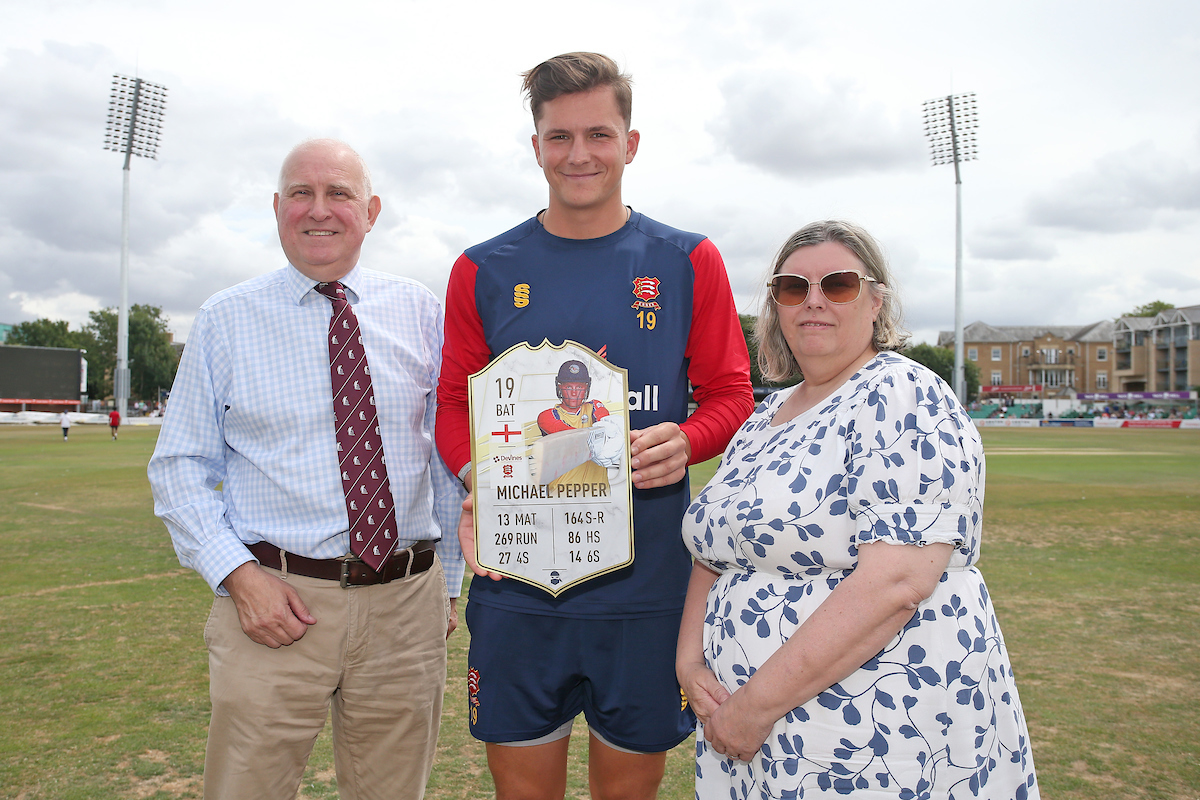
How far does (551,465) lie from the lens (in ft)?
7.73

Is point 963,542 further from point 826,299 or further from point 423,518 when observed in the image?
point 423,518

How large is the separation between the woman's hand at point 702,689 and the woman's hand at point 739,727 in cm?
4

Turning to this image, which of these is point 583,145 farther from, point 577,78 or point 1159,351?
point 1159,351

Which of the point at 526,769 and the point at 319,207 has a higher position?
the point at 319,207

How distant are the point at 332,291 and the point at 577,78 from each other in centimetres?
129

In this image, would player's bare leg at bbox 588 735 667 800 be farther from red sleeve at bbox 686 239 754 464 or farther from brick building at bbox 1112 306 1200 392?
brick building at bbox 1112 306 1200 392

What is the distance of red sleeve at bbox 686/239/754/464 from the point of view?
2.78 metres

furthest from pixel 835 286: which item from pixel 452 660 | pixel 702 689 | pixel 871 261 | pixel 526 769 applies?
pixel 452 660

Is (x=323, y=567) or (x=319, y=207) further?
(x=319, y=207)

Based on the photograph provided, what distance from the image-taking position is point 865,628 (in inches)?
78.0

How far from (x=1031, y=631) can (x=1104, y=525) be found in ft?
22.9

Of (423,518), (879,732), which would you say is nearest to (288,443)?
(423,518)

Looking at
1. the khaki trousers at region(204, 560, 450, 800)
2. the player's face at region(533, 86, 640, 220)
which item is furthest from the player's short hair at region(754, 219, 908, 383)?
the khaki trousers at region(204, 560, 450, 800)

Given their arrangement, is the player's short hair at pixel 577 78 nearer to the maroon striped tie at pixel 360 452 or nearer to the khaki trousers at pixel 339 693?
the maroon striped tie at pixel 360 452
